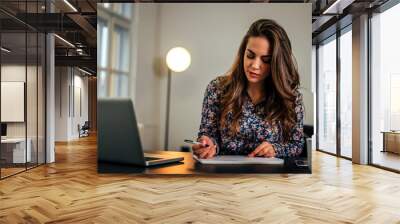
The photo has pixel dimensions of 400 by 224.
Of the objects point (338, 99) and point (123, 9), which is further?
point (338, 99)

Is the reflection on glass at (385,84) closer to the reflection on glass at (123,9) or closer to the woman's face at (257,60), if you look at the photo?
Result: the woman's face at (257,60)

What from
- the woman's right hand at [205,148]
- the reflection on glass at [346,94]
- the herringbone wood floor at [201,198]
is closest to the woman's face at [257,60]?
the woman's right hand at [205,148]

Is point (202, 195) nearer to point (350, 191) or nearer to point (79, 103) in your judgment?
point (350, 191)

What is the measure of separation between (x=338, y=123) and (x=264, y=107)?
4079 mm

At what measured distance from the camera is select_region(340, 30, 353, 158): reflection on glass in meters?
7.85

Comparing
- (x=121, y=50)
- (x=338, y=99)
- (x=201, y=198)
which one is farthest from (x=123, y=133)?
(x=338, y=99)

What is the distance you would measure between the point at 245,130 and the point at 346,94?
3877 mm

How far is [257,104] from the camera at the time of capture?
5125 mm

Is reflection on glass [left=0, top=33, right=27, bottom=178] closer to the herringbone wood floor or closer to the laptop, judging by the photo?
the herringbone wood floor

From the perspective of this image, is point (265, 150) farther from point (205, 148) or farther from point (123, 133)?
point (123, 133)

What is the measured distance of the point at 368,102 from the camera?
7207 millimetres

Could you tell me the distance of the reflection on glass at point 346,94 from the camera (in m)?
7.85

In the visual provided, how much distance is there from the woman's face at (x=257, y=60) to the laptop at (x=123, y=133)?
4.75ft

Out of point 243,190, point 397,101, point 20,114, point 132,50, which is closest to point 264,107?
point 243,190
